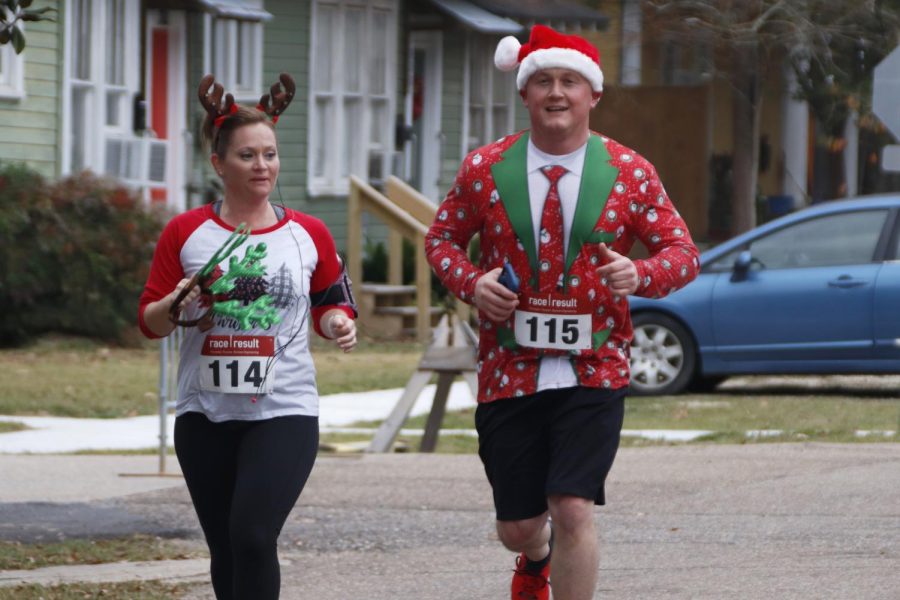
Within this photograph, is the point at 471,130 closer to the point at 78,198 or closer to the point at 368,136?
the point at 368,136

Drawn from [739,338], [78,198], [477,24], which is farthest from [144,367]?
[477,24]

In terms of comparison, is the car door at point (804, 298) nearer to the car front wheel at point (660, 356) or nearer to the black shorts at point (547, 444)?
the car front wheel at point (660, 356)

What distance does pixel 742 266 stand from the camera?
562 inches

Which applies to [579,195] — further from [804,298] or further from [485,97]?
[485,97]

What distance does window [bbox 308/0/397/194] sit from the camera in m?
23.5

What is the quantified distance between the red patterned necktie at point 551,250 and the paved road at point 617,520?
6.12 feet

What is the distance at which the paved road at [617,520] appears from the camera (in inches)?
290

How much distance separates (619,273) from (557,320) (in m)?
0.28

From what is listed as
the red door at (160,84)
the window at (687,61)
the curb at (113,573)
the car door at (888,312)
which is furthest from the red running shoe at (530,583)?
the window at (687,61)

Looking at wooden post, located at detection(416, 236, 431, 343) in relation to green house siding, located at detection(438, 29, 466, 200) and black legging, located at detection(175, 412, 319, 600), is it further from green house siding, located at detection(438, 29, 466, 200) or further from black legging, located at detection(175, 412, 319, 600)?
black legging, located at detection(175, 412, 319, 600)

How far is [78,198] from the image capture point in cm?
1777

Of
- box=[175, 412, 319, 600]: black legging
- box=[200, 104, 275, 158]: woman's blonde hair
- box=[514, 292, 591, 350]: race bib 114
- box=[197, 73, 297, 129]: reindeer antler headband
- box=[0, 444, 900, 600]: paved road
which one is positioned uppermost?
box=[197, 73, 297, 129]: reindeer antler headband

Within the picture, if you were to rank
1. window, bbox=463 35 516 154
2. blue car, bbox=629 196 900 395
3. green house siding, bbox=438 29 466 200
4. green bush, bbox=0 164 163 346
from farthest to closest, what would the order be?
window, bbox=463 35 516 154, green house siding, bbox=438 29 466 200, green bush, bbox=0 164 163 346, blue car, bbox=629 196 900 395

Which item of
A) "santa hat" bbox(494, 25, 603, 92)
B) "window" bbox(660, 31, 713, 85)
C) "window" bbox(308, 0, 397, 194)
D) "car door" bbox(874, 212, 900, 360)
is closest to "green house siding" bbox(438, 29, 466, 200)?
"window" bbox(308, 0, 397, 194)
